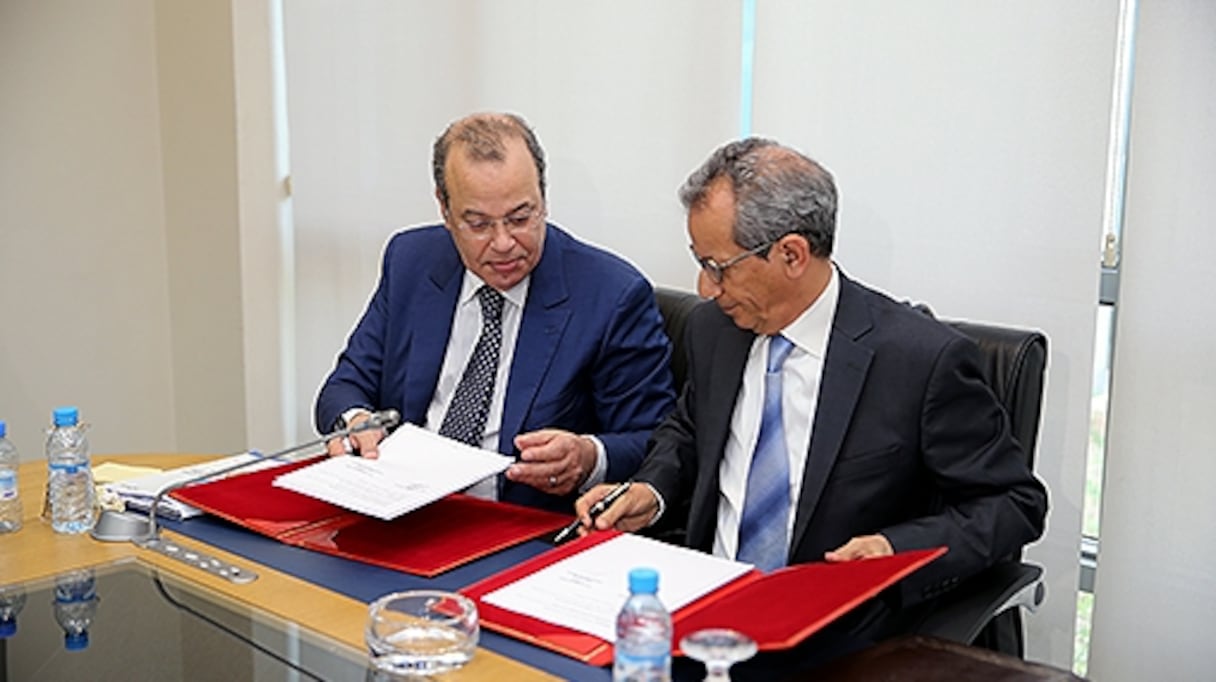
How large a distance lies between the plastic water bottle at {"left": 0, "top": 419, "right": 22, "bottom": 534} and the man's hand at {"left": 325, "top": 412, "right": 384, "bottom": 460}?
0.49 meters

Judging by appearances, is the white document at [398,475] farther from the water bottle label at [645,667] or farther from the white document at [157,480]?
the water bottle label at [645,667]

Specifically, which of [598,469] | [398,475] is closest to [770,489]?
[598,469]

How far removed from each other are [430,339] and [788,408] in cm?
81

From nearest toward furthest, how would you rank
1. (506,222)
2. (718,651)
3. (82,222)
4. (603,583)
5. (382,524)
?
(718,651) → (603,583) → (382,524) → (506,222) → (82,222)

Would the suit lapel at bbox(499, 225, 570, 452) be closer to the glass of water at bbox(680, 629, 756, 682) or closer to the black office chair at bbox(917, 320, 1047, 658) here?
the black office chair at bbox(917, 320, 1047, 658)

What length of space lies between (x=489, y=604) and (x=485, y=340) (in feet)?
2.94

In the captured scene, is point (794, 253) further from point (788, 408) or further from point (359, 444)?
point (359, 444)

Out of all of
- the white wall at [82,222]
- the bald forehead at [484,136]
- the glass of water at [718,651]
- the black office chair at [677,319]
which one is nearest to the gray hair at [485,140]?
the bald forehead at [484,136]

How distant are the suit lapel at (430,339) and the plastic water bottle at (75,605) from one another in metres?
0.80

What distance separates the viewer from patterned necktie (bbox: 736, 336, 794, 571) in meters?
2.13

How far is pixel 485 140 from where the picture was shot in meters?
2.44

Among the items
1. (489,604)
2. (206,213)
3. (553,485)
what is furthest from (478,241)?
(206,213)

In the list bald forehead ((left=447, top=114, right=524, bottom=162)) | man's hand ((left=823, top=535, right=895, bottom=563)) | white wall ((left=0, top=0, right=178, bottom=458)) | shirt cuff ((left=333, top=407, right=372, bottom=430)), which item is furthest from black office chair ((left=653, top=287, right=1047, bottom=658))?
white wall ((left=0, top=0, right=178, bottom=458))

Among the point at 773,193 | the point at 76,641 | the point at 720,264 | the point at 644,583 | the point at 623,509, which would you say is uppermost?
the point at 773,193
